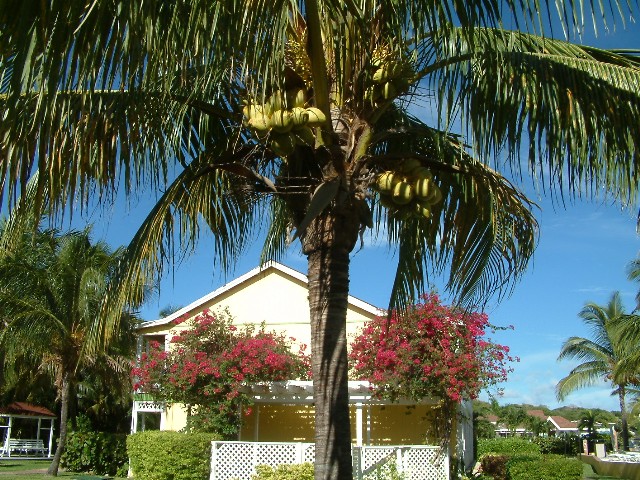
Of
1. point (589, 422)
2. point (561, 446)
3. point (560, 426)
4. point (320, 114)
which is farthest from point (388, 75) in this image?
point (560, 426)

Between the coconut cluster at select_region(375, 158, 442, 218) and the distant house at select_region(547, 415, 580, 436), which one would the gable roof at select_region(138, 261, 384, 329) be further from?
the distant house at select_region(547, 415, 580, 436)

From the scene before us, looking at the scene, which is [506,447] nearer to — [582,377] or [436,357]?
[582,377]

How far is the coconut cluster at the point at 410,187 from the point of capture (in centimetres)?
510

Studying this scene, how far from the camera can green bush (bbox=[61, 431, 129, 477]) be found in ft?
79.1

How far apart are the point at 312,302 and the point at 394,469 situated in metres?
A: 11.0

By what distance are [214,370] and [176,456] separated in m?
2.54

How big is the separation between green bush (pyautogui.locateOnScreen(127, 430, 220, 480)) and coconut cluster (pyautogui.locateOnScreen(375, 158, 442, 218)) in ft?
44.0

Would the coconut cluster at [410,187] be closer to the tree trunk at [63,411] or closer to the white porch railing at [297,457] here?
the white porch railing at [297,457]

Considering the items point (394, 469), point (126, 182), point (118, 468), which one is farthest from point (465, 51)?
point (118, 468)

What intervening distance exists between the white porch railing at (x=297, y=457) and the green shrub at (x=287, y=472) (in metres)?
1.05

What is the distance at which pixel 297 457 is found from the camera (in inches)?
639

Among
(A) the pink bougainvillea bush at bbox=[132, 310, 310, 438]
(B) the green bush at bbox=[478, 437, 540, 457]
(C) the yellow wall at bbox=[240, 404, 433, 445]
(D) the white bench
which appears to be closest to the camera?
(A) the pink bougainvillea bush at bbox=[132, 310, 310, 438]

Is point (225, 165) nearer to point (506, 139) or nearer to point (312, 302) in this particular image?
point (312, 302)

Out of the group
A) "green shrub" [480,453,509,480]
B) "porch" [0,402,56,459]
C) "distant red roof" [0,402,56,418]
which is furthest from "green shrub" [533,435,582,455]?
"distant red roof" [0,402,56,418]
